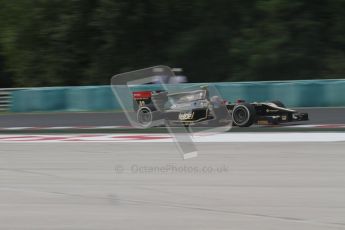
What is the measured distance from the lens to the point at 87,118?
16.7 m

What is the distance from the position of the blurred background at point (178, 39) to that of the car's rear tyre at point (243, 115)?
12.9m

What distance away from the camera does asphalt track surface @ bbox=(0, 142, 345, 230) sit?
209 inches

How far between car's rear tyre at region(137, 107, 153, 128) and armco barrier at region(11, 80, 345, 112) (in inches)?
115

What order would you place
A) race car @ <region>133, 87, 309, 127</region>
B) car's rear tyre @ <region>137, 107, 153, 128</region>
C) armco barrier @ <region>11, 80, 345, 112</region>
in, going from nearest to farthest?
1. race car @ <region>133, 87, 309, 127</region>
2. car's rear tyre @ <region>137, 107, 153, 128</region>
3. armco barrier @ <region>11, 80, 345, 112</region>

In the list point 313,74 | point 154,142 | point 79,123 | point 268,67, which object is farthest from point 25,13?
point 154,142

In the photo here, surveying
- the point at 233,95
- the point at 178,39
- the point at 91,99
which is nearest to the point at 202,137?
the point at 233,95

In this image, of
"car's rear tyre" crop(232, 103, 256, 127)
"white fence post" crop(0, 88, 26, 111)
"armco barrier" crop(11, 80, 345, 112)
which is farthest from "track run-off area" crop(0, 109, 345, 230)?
"white fence post" crop(0, 88, 26, 111)

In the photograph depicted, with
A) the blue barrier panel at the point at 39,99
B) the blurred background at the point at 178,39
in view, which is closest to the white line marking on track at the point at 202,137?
the blue barrier panel at the point at 39,99

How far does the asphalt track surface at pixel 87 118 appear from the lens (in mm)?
14452

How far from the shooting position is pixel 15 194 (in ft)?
22.0

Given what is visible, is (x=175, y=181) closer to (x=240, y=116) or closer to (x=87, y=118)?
(x=240, y=116)

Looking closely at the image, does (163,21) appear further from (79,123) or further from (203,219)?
(203,219)

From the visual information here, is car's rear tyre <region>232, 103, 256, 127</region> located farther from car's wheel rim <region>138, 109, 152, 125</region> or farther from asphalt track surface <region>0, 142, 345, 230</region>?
asphalt track surface <region>0, 142, 345, 230</region>

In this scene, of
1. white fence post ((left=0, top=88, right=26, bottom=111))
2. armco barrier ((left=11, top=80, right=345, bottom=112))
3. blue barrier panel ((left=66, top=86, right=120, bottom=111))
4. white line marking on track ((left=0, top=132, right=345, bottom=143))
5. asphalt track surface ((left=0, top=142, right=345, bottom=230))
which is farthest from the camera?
white fence post ((left=0, top=88, right=26, bottom=111))
